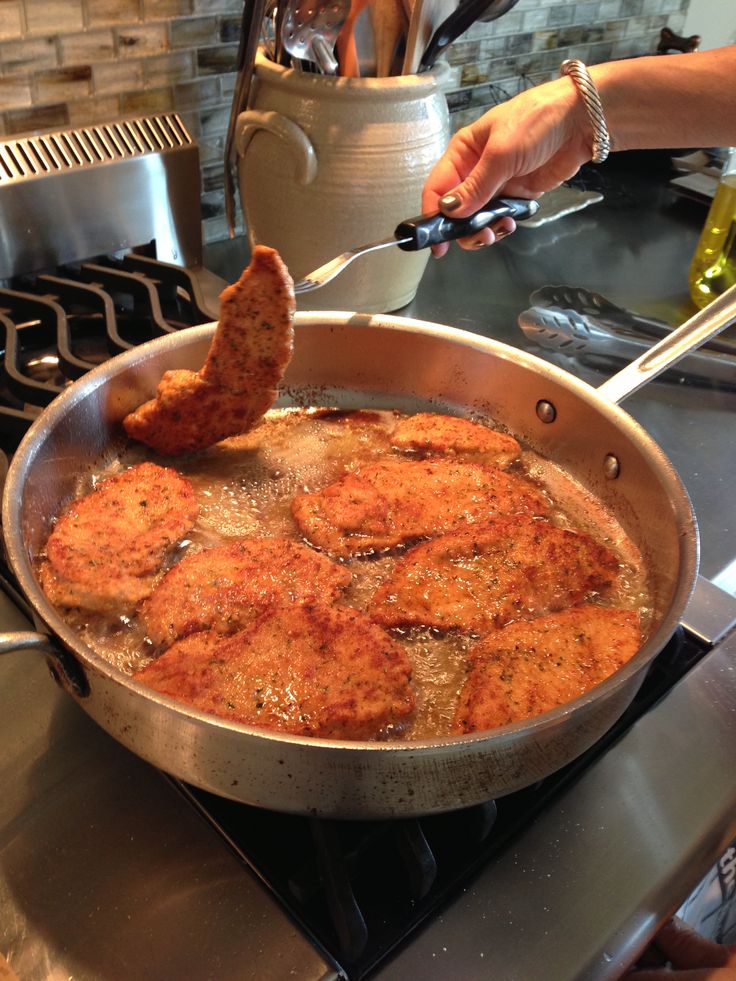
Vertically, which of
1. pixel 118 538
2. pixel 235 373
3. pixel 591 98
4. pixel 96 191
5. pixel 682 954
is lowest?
pixel 682 954

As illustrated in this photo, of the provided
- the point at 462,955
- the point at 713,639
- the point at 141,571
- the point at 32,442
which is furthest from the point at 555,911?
the point at 32,442

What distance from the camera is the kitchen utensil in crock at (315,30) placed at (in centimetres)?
112

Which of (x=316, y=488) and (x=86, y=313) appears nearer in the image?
(x=316, y=488)

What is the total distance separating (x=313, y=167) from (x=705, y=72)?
52 cm

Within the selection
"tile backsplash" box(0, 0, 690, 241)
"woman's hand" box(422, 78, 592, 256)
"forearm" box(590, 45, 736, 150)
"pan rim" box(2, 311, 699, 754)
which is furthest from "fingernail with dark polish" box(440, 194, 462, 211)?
"tile backsplash" box(0, 0, 690, 241)

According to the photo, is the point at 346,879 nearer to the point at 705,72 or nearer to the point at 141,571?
the point at 141,571

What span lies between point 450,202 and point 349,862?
2.42 feet

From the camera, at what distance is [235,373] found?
914mm

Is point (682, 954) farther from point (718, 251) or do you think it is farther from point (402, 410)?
point (718, 251)

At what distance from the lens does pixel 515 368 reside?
1.02m

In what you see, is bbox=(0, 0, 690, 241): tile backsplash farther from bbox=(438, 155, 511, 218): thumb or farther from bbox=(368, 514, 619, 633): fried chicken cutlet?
bbox=(368, 514, 619, 633): fried chicken cutlet

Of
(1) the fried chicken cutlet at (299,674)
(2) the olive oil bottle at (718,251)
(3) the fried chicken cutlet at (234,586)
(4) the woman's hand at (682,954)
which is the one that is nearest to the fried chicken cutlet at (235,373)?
(3) the fried chicken cutlet at (234,586)

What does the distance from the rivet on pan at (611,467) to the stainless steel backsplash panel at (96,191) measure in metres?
0.79

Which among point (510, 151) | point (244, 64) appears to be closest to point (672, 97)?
point (510, 151)
